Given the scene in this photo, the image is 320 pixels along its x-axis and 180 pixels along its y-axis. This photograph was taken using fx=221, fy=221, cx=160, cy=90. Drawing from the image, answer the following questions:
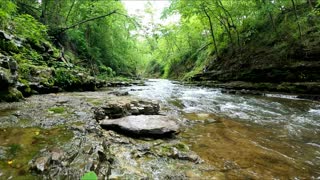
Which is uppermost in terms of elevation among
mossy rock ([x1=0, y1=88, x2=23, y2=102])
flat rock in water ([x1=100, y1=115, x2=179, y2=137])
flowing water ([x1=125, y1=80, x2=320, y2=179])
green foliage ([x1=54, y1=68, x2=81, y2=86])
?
green foliage ([x1=54, y1=68, x2=81, y2=86])

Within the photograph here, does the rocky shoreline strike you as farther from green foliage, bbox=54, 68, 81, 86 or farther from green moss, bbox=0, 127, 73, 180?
green foliage, bbox=54, 68, 81, 86

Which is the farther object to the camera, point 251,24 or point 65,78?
point 251,24

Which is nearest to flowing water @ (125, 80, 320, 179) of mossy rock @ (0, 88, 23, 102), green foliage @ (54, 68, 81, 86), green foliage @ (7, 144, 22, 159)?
green foliage @ (7, 144, 22, 159)

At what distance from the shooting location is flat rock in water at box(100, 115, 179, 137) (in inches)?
146

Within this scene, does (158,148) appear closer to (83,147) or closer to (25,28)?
(83,147)

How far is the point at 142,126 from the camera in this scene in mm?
3799

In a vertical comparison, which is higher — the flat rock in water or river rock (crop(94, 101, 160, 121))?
river rock (crop(94, 101, 160, 121))

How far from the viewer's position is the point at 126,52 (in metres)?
23.8

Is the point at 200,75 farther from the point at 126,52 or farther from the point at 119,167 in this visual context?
the point at 119,167

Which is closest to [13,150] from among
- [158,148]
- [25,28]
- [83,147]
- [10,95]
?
[83,147]

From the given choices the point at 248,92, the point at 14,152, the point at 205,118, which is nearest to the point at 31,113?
the point at 14,152

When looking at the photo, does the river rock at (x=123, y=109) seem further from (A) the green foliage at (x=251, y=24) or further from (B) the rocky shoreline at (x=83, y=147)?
(A) the green foliage at (x=251, y=24)

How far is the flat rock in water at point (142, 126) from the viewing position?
3.71m

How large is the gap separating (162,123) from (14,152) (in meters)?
2.35
